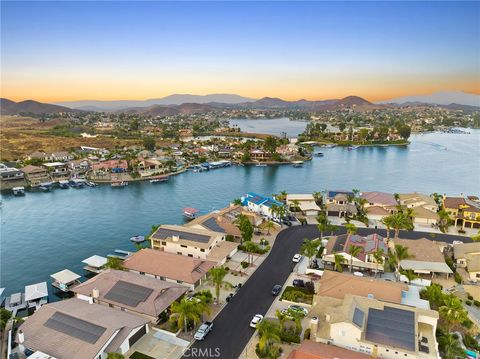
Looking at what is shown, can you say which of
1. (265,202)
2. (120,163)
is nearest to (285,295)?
(265,202)

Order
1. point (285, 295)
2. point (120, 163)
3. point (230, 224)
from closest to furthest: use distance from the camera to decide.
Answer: point (285, 295) → point (230, 224) → point (120, 163)

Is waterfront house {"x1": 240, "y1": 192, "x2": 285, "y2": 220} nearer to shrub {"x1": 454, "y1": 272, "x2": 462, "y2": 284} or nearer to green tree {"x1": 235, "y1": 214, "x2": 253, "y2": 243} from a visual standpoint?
green tree {"x1": 235, "y1": 214, "x2": 253, "y2": 243}

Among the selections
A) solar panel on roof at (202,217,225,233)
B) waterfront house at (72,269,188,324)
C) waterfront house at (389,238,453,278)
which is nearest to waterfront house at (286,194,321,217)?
solar panel on roof at (202,217,225,233)

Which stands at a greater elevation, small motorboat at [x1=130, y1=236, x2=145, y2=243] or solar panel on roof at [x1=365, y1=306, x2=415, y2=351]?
solar panel on roof at [x1=365, y1=306, x2=415, y2=351]

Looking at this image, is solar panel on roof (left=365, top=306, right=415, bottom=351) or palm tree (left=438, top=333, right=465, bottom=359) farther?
palm tree (left=438, top=333, right=465, bottom=359)

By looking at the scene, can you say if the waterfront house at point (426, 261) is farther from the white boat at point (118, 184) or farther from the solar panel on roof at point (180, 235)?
the white boat at point (118, 184)

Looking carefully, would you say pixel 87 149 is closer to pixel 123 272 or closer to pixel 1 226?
pixel 1 226
